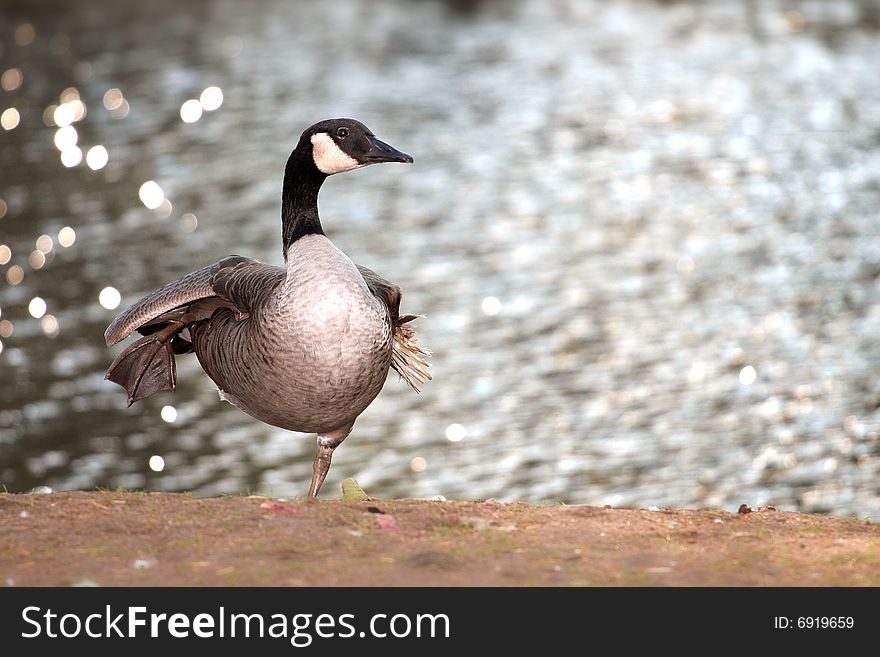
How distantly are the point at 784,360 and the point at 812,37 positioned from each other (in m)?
39.2

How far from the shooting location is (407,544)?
24.9 feet

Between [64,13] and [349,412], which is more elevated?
[64,13]

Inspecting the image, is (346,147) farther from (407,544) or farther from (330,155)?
(407,544)

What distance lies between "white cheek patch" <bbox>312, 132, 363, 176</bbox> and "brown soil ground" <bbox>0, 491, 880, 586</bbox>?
2.74m

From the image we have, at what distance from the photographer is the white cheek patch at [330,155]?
9578 mm

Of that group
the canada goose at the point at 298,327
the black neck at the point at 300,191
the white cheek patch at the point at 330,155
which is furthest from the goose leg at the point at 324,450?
the white cheek patch at the point at 330,155

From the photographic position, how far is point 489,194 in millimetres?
37594

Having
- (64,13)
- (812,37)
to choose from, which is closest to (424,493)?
(812,37)

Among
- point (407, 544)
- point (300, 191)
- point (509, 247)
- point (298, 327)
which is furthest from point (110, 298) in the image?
point (407, 544)

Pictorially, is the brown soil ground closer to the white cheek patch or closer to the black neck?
the black neck

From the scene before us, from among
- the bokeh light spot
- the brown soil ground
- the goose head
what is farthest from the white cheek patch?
the bokeh light spot

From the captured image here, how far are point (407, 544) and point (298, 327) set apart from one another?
177cm

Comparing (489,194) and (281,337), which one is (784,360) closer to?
(489,194)

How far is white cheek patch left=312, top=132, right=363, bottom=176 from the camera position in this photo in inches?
377
